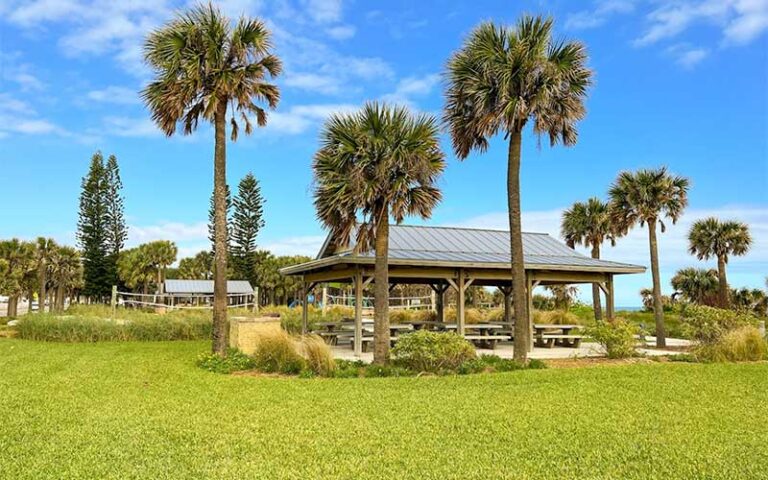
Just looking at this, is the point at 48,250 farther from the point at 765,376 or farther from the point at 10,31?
the point at 765,376

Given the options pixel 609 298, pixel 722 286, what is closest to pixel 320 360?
pixel 609 298

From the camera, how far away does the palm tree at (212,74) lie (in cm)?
1182

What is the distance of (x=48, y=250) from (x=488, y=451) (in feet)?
108

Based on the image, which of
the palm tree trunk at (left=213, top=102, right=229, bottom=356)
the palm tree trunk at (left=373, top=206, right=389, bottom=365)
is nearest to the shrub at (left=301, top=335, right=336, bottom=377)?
the palm tree trunk at (left=373, top=206, right=389, bottom=365)

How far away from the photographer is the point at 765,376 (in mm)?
9984

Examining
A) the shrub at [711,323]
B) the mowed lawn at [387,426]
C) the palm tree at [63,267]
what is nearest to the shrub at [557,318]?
the shrub at [711,323]

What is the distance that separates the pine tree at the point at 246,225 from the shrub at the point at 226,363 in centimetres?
3464

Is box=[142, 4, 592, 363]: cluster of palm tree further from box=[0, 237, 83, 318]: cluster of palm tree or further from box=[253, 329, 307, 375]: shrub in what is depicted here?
box=[0, 237, 83, 318]: cluster of palm tree

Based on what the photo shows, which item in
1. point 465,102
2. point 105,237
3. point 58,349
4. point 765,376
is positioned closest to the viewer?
point 765,376

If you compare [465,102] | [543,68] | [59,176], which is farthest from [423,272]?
[59,176]

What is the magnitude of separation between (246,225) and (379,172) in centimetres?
3648

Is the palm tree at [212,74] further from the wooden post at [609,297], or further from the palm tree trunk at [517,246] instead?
the wooden post at [609,297]

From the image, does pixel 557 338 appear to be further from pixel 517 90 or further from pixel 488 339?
pixel 517 90

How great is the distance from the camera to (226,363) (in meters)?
11.2
